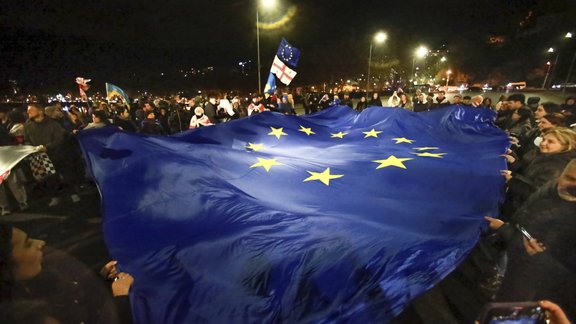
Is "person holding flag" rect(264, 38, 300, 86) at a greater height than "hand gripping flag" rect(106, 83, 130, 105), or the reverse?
"person holding flag" rect(264, 38, 300, 86)

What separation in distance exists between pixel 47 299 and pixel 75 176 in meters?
6.39

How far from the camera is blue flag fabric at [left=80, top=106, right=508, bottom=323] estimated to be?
2.53 m

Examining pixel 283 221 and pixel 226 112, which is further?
pixel 226 112

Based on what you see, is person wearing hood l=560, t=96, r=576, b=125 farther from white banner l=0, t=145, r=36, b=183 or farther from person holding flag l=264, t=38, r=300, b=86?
white banner l=0, t=145, r=36, b=183

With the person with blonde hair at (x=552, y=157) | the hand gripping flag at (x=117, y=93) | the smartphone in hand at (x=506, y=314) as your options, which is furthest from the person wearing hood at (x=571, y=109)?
the hand gripping flag at (x=117, y=93)

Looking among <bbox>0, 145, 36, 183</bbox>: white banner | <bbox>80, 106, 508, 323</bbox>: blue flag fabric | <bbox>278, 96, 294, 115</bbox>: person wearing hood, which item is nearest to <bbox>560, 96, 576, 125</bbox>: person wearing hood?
<bbox>80, 106, 508, 323</bbox>: blue flag fabric

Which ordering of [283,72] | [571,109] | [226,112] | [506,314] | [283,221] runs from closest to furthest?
[506,314] → [283,221] → [571,109] → [226,112] → [283,72]

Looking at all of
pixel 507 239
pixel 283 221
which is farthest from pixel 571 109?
pixel 283 221

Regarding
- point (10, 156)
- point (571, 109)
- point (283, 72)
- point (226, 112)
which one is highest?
point (283, 72)

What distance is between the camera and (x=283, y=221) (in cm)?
350

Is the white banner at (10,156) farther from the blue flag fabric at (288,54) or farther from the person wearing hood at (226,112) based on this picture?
the blue flag fabric at (288,54)

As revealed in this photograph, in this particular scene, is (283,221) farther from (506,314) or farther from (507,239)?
(506,314)

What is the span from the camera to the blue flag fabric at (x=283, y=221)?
2.53 metres

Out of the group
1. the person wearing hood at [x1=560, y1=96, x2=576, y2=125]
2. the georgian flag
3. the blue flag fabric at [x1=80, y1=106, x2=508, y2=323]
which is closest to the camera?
the blue flag fabric at [x1=80, y1=106, x2=508, y2=323]
